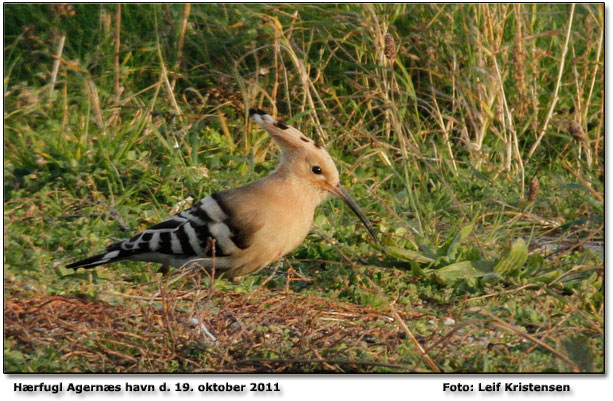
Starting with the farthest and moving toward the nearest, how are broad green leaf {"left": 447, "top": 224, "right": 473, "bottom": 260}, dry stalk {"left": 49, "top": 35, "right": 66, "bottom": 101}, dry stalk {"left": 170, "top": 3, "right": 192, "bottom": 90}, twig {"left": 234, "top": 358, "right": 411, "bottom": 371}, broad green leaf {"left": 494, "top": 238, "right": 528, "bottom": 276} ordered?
1. dry stalk {"left": 170, "top": 3, "right": 192, "bottom": 90}
2. dry stalk {"left": 49, "top": 35, "right": 66, "bottom": 101}
3. broad green leaf {"left": 447, "top": 224, "right": 473, "bottom": 260}
4. broad green leaf {"left": 494, "top": 238, "right": 528, "bottom": 276}
5. twig {"left": 234, "top": 358, "right": 411, "bottom": 371}

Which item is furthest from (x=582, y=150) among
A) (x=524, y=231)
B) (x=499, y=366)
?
(x=499, y=366)

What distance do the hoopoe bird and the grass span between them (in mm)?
84

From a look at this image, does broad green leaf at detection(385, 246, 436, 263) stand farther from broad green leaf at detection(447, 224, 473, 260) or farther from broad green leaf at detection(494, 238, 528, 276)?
broad green leaf at detection(494, 238, 528, 276)

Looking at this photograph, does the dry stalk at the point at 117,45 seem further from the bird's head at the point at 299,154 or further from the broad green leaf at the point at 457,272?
the broad green leaf at the point at 457,272

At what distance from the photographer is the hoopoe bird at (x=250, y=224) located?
10.1ft

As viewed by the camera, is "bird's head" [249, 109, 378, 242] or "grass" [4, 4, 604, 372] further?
→ "bird's head" [249, 109, 378, 242]

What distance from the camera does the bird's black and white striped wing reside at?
309cm

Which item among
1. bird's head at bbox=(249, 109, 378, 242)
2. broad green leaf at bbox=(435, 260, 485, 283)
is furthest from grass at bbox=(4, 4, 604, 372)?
bird's head at bbox=(249, 109, 378, 242)

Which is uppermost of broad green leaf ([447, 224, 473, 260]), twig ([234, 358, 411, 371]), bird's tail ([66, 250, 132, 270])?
twig ([234, 358, 411, 371])

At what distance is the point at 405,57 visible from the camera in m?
4.49

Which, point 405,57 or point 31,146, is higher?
point 405,57

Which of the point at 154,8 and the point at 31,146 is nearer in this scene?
the point at 31,146

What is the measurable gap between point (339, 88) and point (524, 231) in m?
1.28

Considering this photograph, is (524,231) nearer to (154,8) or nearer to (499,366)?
(499,366)
